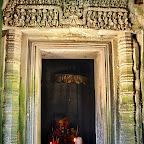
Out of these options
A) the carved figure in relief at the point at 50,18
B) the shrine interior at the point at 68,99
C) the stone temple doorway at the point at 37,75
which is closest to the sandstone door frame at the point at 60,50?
the stone temple doorway at the point at 37,75

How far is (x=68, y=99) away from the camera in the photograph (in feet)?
17.1

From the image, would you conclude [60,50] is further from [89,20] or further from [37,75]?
[89,20]

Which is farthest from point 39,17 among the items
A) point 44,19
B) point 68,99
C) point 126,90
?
point 68,99

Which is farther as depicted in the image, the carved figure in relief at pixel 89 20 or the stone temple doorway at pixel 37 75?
the stone temple doorway at pixel 37 75

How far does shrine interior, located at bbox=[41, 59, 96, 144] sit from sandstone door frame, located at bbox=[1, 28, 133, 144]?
1640 mm

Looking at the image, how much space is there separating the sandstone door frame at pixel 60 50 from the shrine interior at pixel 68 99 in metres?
1.64

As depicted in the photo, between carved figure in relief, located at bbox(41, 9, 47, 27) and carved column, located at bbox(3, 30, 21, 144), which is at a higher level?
carved figure in relief, located at bbox(41, 9, 47, 27)

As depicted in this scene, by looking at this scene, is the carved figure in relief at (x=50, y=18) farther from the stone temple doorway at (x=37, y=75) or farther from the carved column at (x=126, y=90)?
the carved column at (x=126, y=90)

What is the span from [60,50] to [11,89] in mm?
1099

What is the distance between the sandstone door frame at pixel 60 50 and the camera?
3.04 metres

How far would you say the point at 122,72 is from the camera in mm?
3064

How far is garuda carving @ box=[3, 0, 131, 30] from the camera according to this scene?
2.95 m

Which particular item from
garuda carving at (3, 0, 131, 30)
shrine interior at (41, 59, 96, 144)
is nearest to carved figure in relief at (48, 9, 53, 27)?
garuda carving at (3, 0, 131, 30)

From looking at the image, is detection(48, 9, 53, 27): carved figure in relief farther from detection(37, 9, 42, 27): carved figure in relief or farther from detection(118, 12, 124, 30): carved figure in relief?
detection(118, 12, 124, 30): carved figure in relief
